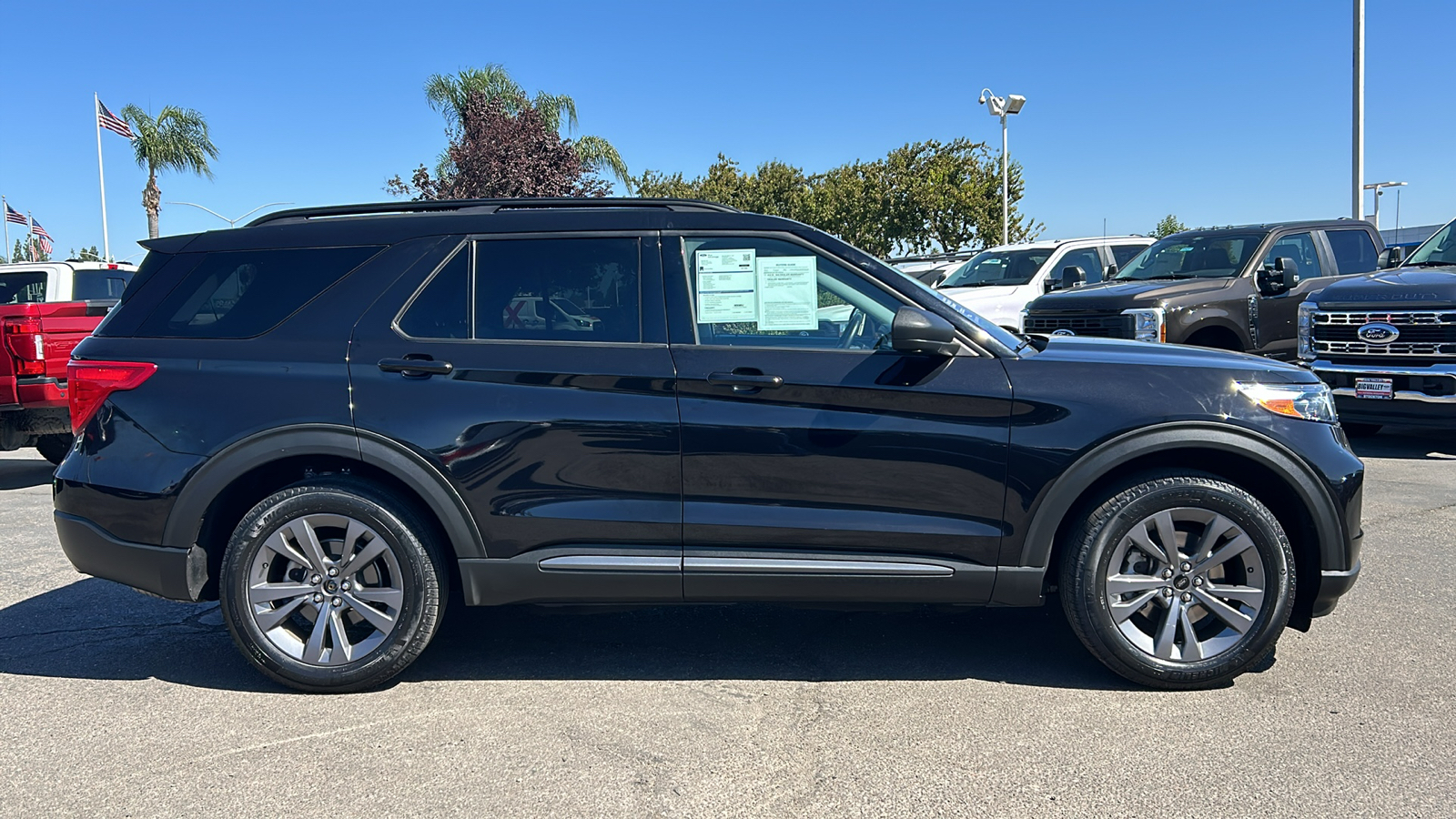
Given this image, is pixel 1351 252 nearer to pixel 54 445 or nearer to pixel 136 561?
pixel 136 561

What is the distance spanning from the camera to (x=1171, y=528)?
12.5 feet

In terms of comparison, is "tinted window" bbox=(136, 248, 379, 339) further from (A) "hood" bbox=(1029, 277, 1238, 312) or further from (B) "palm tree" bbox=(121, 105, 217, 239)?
(B) "palm tree" bbox=(121, 105, 217, 239)

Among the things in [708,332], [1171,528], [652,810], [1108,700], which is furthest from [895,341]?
[652,810]

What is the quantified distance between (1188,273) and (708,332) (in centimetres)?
849

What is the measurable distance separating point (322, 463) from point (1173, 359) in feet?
10.6

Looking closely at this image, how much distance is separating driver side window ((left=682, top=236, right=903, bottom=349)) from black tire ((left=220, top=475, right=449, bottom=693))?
4.34 ft

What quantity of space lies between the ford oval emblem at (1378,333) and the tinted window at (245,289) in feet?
26.5

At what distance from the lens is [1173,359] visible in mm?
3969

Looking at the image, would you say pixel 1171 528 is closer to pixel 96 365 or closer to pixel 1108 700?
pixel 1108 700

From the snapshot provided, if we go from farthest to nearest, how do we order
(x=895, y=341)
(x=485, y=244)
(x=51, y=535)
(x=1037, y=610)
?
(x=51, y=535)
(x=1037, y=610)
(x=485, y=244)
(x=895, y=341)

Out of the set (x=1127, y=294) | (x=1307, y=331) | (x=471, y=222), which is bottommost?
(x=1307, y=331)

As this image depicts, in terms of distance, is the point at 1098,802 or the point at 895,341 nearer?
the point at 1098,802

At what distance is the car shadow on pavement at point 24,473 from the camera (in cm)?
935

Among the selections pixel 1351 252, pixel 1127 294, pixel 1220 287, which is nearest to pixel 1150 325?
pixel 1127 294
